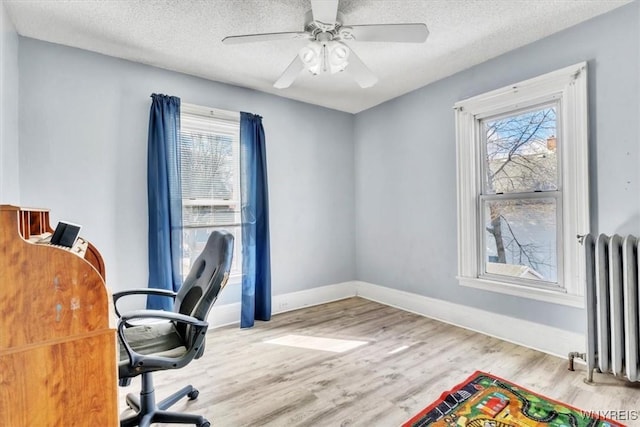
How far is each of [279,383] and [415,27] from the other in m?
2.34

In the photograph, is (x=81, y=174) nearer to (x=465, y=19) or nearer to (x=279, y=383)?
(x=279, y=383)

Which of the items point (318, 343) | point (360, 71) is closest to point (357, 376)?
point (318, 343)

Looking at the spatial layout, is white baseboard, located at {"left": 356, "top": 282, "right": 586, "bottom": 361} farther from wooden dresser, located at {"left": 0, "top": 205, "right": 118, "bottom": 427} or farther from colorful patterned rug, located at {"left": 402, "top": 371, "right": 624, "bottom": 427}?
wooden dresser, located at {"left": 0, "top": 205, "right": 118, "bottom": 427}

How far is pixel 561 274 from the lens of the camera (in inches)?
95.3

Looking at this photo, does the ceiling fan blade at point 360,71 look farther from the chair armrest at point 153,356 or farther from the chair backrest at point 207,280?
the chair armrest at point 153,356

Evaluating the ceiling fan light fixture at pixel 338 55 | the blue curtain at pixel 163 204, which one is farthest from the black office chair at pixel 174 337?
the ceiling fan light fixture at pixel 338 55

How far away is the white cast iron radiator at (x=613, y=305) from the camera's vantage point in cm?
186

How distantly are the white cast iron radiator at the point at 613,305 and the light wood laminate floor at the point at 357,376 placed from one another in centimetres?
19

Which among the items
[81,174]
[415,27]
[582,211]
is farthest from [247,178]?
[582,211]

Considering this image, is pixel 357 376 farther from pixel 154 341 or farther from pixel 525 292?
pixel 525 292

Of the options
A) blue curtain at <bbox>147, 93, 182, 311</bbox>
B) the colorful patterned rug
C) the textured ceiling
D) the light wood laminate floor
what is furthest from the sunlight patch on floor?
the textured ceiling

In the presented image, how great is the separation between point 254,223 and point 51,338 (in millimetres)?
2187

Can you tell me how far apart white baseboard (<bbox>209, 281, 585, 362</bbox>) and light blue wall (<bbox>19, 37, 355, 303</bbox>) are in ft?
0.62

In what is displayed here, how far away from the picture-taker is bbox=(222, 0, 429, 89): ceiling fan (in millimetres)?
1744
